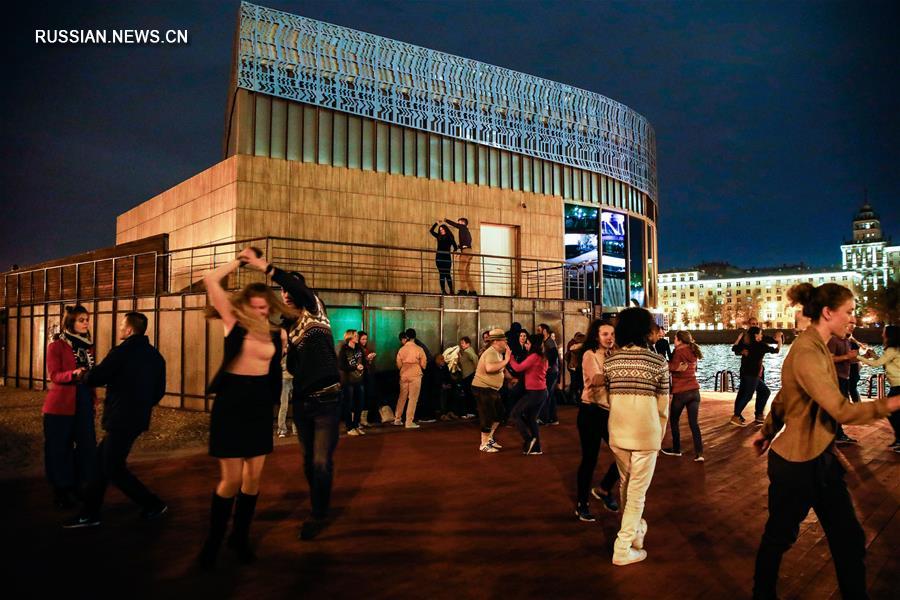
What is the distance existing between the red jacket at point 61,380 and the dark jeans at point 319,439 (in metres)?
2.50

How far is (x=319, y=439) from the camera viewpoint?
17.1 feet

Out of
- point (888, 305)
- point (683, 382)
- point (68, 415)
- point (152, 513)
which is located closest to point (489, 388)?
point (683, 382)

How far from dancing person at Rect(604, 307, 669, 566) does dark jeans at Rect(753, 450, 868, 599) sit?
1.13 meters

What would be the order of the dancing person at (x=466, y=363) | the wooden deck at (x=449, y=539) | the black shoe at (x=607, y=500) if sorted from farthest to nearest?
the dancing person at (x=466, y=363) < the black shoe at (x=607, y=500) < the wooden deck at (x=449, y=539)

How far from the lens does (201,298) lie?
43.1 feet

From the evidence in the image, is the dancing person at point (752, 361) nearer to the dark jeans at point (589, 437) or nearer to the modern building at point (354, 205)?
the modern building at point (354, 205)

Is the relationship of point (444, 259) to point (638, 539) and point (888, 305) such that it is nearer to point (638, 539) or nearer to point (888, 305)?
point (638, 539)

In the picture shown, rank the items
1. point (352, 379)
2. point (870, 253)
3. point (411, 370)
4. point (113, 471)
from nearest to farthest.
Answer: point (113, 471) < point (352, 379) < point (411, 370) < point (870, 253)

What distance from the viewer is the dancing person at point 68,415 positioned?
6.05 metres

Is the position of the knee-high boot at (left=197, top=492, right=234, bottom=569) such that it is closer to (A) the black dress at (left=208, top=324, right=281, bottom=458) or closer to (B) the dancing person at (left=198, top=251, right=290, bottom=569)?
(B) the dancing person at (left=198, top=251, right=290, bottom=569)

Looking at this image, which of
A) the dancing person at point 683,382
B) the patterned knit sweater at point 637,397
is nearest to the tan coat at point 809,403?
the patterned knit sweater at point 637,397

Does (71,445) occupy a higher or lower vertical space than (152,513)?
higher

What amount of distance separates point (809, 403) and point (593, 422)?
2.63 m

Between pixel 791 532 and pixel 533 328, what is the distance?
1318cm
